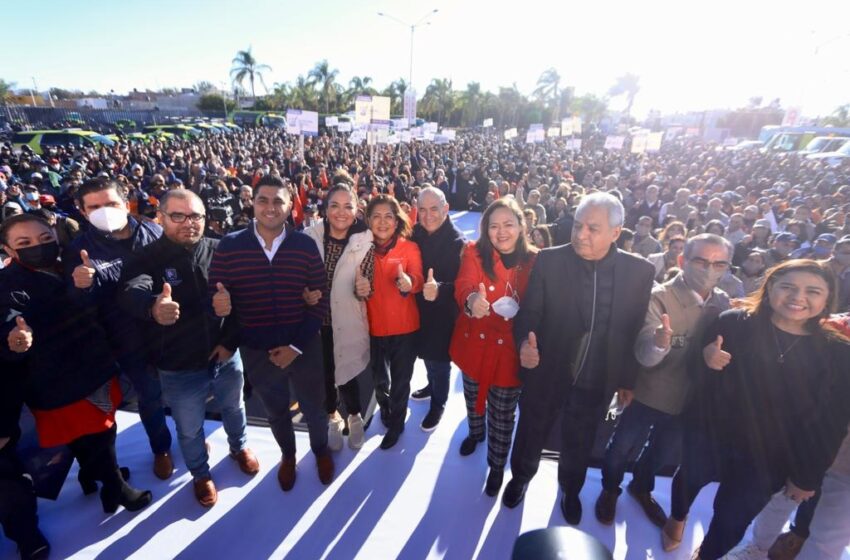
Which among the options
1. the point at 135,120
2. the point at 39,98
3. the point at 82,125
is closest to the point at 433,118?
the point at 135,120

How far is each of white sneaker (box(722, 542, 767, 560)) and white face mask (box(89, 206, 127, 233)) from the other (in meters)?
4.24

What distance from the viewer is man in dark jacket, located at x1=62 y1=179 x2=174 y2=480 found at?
231 centimetres

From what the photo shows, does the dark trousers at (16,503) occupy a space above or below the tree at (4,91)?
below

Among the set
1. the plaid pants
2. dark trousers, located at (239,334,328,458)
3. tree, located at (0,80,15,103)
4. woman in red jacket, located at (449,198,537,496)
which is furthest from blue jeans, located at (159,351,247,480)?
tree, located at (0,80,15,103)

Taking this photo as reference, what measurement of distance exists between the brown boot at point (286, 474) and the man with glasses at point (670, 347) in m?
2.13

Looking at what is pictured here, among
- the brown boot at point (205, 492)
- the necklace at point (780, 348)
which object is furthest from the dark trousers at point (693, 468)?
the brown boot at point (205, 492)

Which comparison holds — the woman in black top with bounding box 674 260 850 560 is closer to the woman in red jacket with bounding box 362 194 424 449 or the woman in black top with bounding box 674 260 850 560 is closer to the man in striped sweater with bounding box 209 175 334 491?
the woman in red jacket with bounding box 362 194 424 449

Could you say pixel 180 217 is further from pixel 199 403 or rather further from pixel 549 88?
pixel 549 88

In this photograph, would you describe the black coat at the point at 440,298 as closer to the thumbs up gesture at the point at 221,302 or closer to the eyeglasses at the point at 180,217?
the thumbs up gesture at the point at 221,302

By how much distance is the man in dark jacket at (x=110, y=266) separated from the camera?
231 centimetres

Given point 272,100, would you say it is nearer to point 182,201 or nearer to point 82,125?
point 82,125

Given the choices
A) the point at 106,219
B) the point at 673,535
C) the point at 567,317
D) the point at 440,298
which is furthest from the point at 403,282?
the point at 673,535

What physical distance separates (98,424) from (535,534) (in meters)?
2.73

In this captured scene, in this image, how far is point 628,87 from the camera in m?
56.3
